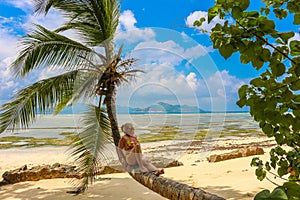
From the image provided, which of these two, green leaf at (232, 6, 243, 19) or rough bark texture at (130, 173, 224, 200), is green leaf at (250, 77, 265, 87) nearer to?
green leaf at (232, 6, 243, 19)

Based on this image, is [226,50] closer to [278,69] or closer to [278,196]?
[278,69]

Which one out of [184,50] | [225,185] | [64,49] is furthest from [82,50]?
[225,185]

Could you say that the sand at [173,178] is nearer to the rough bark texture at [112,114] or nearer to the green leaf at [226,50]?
the rough bark texture at [112,114]

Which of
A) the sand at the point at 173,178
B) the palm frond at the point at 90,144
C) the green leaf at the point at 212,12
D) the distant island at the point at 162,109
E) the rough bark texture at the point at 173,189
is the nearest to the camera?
the green leaf at the point at 212,12

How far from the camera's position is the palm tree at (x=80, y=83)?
5898 mm

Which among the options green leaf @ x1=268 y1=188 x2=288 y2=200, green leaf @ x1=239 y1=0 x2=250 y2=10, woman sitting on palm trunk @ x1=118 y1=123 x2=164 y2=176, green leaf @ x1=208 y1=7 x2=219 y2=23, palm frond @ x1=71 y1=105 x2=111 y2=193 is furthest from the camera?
palm frond @ x1=71 y1=105 x2=111 y2=193

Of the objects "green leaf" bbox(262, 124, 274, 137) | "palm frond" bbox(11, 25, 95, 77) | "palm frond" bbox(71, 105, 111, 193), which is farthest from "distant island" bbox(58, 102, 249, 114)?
"green leaf" bbox(262, 124, 274, 137)

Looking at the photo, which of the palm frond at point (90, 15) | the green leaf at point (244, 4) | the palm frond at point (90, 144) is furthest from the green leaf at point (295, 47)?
the palm frond at point (90, 15)

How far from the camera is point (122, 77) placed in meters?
6.09

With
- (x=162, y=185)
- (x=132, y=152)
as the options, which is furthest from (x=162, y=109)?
(x=162, y=185)

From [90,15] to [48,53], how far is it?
1339 mm

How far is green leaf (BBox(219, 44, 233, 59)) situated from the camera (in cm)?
107

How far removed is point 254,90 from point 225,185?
6.02 m

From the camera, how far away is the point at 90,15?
21.7 feet
